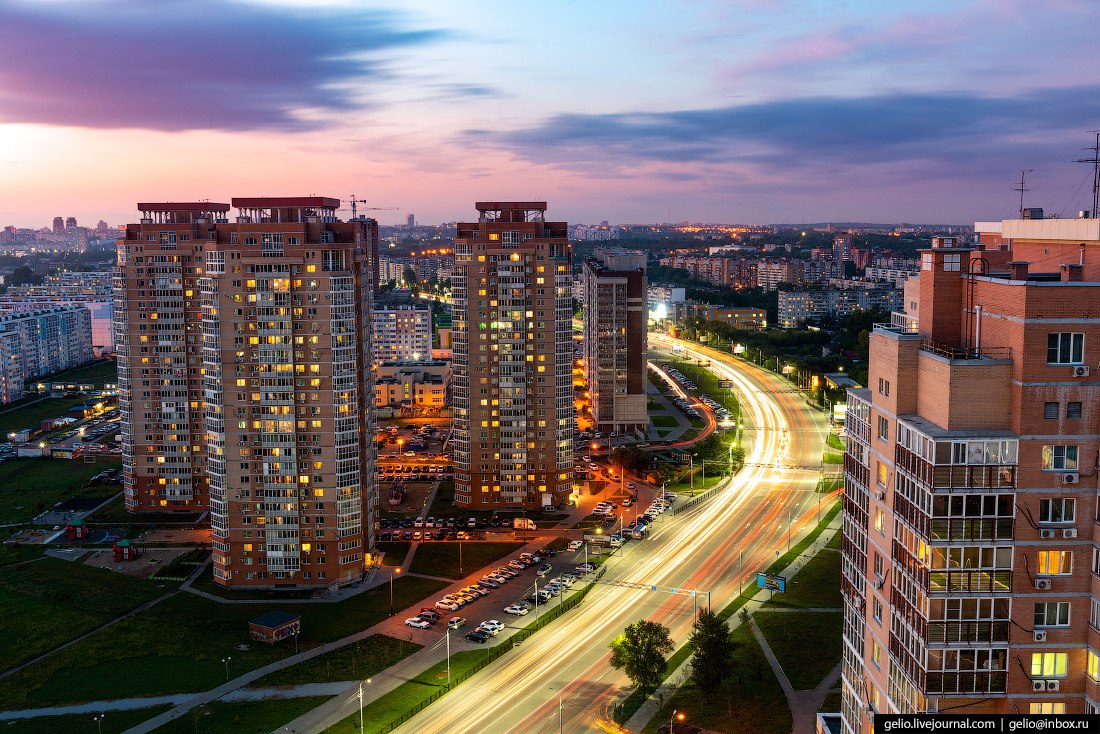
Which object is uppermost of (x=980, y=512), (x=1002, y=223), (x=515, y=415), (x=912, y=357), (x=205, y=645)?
(x=1002, y=223)

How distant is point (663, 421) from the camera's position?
436ft

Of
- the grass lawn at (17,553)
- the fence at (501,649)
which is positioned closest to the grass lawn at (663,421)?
the fence at (501,649)

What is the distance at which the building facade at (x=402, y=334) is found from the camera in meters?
178

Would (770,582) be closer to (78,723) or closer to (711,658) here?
(711,658)

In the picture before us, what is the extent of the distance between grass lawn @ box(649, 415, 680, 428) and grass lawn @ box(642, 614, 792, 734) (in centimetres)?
7091

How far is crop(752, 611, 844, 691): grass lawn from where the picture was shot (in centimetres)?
5812

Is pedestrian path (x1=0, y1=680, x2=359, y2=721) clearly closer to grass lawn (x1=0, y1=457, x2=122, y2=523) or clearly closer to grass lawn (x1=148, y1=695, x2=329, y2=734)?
grass lawn (x1=148, y1=695, x2=329, y2=734)

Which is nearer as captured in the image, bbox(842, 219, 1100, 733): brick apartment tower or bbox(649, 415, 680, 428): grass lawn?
bbox(842, 219, 1100, 733): brick apartment tower

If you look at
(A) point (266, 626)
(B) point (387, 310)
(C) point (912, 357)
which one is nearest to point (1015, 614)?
(C) point (912, 357)

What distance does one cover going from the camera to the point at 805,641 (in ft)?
205

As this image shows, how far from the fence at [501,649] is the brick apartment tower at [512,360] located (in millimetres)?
17722

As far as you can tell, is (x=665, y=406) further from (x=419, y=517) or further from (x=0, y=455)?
(x=0, y=455)

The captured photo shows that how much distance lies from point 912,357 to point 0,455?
11999cm

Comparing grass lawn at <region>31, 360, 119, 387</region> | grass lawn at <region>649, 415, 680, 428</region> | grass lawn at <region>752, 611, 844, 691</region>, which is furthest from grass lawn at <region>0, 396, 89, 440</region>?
grass lawn at <region>752, 611, 844, 691</region>
